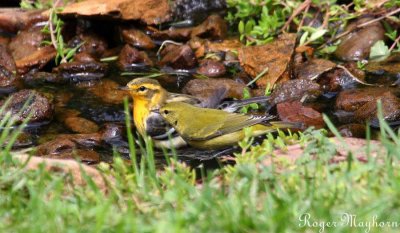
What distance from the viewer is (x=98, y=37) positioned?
10.9m

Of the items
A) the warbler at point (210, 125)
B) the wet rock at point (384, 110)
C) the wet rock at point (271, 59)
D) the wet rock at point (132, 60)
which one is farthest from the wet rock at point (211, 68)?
the wet rock at point (384, 110)

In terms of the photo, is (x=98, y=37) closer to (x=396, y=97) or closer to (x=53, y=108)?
(x=53, y=108)

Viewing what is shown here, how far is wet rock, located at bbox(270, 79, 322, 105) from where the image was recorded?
8.80 metres

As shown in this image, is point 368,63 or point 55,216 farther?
point 368,63

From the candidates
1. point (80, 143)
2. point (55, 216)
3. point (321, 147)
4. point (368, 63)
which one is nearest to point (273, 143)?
point (321, 147)

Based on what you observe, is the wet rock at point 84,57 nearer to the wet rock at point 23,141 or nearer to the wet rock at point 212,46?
the wet rock at point 212,46

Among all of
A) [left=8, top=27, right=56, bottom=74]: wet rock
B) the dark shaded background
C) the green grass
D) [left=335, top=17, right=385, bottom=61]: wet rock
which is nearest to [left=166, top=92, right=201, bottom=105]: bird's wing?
[left=8, top=27, right=56, bottom=74]: wet rock

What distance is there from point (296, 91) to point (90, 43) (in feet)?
10.7

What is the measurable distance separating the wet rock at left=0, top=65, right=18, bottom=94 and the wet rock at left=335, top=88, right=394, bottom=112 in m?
3.91

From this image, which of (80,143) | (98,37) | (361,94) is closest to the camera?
(80,143)

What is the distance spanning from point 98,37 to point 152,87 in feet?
7.37

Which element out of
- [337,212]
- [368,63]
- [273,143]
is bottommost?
[368,63]

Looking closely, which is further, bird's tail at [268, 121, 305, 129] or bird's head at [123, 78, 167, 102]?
bird's head at [123, 78, 167, 102]

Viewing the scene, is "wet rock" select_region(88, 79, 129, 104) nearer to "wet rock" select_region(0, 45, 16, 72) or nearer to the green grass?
"wet rock" select_region(0, 45, 16, 72)
